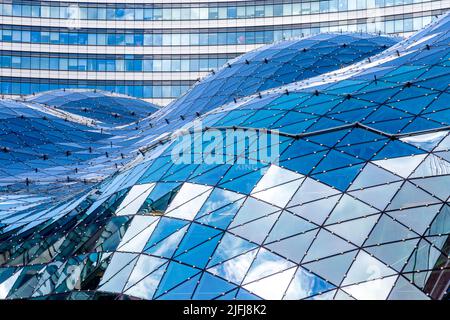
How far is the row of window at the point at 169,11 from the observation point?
9444 cm

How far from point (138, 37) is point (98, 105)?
26.0 m

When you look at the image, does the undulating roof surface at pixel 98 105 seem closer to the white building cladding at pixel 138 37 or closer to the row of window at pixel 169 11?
the white building cladding at pixel 138 37

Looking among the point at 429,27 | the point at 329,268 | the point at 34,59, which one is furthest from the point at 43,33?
the point at 329,268

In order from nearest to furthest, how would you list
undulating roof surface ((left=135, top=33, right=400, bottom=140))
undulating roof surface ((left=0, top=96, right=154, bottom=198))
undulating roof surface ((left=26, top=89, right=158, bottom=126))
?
undulating roof surface ((left=0, top=96, right=154, bottom=198)) < undulating roof surface ((left=135, top=33, right=400, bottom=140)) < undulating roof surface ((left=26, top=89, right=158, bottom=126))

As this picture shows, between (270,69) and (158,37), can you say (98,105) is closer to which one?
(270,69)

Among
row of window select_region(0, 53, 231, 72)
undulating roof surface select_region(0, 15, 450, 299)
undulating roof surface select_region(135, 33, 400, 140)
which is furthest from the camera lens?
row of window select_region(0, 53, 231, 72)

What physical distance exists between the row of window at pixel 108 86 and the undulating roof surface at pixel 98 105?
709 inches

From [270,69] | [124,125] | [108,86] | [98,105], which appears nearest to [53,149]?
[124,125]

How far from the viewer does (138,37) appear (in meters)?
97.0

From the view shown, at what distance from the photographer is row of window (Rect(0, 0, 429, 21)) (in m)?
94.4

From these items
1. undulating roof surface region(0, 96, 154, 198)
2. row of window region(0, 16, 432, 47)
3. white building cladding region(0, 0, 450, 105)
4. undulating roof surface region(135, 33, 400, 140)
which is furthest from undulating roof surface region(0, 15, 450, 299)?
white building cladding region(0, 0, 450, 105)

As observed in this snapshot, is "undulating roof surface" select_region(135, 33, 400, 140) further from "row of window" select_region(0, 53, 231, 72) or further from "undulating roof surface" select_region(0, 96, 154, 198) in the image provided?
"row of window" select_region(0, 53, 231, 72)

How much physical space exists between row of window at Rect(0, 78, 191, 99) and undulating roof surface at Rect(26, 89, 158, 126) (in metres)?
18.0

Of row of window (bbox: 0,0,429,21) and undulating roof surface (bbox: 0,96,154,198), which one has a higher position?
row of window (bbox: 0,0,429,21)
